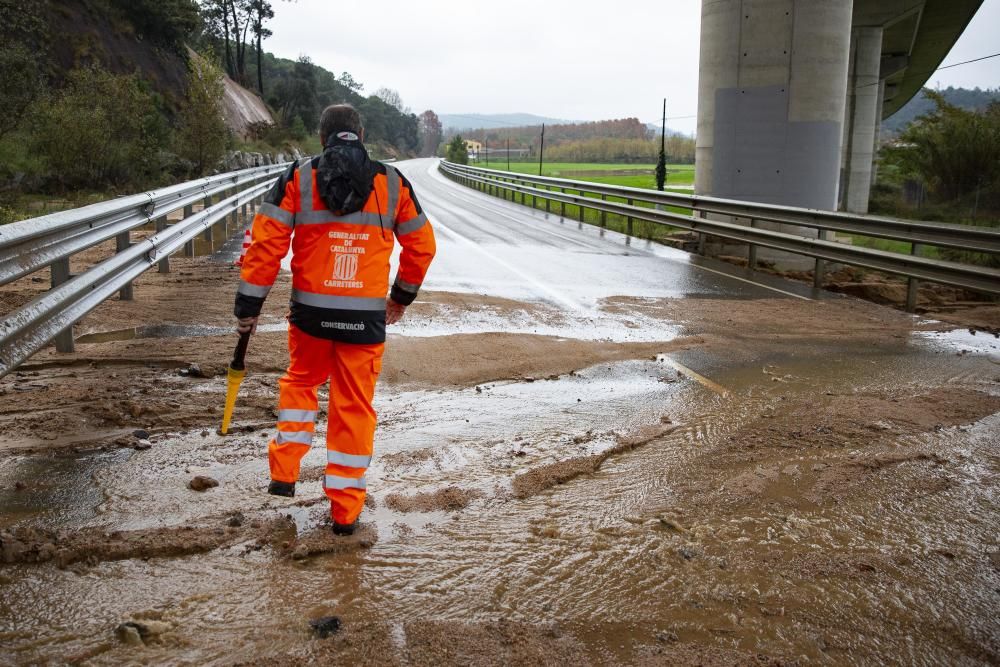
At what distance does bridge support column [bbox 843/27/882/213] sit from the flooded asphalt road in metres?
33.8

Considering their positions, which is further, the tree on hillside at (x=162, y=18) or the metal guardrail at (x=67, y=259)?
the tree on hillside at (x=162, y=18)

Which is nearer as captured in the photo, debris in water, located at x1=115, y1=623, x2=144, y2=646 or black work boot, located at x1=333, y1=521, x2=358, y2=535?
debris in water, located at x1=115, y1=623, x2=144, y2=646

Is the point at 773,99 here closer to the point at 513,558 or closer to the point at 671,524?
the point at 671,524

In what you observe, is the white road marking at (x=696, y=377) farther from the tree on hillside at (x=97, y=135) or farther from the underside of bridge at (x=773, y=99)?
the tree on hillside at (x=97, y=135)

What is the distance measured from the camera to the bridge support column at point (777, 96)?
1488cm

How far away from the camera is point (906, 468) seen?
14.9 feet

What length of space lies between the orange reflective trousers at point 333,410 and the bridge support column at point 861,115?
36.6 metres

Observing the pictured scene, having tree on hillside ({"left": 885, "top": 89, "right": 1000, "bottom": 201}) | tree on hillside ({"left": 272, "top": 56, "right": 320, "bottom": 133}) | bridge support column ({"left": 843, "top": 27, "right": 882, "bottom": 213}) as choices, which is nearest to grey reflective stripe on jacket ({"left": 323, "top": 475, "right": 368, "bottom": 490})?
bridge support column ({"left": 843, "top": 27, "right": 882, "bottom": 213})

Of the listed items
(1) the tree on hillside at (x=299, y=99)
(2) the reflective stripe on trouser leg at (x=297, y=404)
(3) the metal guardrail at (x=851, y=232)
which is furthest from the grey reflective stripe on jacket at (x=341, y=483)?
(1) the tree on hillside at (x=299, y=99)

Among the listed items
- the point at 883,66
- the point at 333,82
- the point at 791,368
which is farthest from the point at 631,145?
the point at 791,368

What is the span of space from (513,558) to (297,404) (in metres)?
1.24

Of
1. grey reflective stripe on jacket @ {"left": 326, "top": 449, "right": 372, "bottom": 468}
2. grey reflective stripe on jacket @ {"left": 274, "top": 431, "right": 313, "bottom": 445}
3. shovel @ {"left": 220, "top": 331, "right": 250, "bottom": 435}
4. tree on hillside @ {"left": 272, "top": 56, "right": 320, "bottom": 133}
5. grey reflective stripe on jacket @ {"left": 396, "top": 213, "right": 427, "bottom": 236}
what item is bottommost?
grey reflective stripe on jacket @ {"left": 326, "top": 449, "right": 372, "bottom": 468}

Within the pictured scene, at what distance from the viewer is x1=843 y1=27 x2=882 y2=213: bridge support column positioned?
35719mm

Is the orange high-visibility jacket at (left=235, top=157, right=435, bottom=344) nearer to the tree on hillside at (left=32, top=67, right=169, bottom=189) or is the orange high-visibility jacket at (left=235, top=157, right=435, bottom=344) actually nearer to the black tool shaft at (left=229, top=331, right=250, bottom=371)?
the black tool shaft at (left=229, top=331, right=250, bottom=371)
